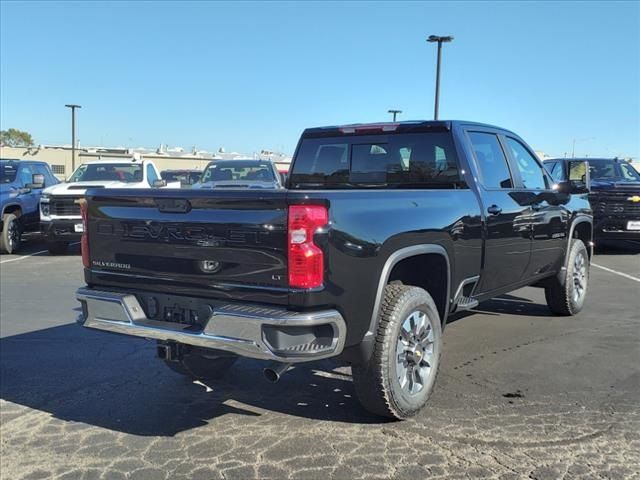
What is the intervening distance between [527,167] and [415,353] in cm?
268

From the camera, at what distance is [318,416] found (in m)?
4.02

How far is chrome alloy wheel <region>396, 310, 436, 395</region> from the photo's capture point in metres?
3.81

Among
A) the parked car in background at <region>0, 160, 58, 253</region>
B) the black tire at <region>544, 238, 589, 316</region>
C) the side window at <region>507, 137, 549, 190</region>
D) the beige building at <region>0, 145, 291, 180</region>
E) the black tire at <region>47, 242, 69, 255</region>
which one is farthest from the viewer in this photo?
the beige building at <region>0, 145, 291, 180</region>

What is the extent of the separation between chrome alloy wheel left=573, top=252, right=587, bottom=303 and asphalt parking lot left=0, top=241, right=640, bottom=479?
59 cm

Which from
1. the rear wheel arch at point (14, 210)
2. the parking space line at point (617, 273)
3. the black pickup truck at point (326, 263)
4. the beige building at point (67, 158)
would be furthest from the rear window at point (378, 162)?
the beige building at point (67, 158)

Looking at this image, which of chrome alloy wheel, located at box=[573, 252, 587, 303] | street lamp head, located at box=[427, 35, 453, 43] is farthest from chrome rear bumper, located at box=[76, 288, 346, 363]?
street lamp head, located at box=[427, 35, 453, 43]

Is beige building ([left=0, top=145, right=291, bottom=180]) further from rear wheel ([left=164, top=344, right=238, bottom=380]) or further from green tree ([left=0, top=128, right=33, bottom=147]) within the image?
rear wheel ([left=164, top=344, right=238, bottom=380])

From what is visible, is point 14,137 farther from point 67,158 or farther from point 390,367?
point 390,367

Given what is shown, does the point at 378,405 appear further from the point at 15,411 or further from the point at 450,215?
the point at 15,411

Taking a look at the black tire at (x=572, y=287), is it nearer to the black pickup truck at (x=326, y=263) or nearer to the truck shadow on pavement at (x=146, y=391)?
the black pickup truck at (x=326, y=263)

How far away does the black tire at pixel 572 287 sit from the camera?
6.43 meters

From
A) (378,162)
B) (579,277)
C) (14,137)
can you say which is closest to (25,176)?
(378,162)

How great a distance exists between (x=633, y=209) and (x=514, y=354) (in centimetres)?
791

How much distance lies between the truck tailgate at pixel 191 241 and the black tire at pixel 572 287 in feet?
13.9
